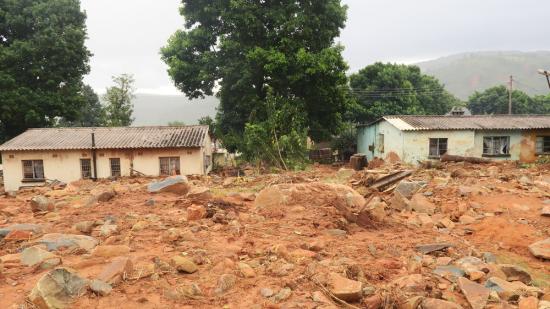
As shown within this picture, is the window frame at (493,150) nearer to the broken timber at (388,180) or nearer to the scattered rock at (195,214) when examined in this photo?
the broken timber at (388,180)

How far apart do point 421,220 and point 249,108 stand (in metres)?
15.5

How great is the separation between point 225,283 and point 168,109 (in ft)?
542

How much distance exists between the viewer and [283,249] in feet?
17.5

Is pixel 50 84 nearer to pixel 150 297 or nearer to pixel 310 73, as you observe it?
pixel 310 73

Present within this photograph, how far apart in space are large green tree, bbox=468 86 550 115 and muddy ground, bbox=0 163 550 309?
121 feet

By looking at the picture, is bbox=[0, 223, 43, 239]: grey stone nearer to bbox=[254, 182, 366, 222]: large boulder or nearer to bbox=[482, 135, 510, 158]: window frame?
bbox=[254, 182, 366, 222]: large boulder

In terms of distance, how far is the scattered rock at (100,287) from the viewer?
386cm

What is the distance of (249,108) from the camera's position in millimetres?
22312

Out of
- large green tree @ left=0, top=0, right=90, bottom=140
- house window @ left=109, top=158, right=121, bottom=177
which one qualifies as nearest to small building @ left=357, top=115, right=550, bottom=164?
house window @ left=109, top=158, right=121, bottom=177

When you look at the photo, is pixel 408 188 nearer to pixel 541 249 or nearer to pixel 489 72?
pixel 541 249

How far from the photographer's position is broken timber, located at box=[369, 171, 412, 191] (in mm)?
11039

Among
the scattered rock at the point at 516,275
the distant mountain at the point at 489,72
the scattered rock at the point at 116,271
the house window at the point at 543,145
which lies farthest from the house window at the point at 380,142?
the distant mountain at the point at 489,72

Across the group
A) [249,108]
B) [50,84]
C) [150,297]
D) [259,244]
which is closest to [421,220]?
[259,244]

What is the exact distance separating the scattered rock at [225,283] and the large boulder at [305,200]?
324 cm
